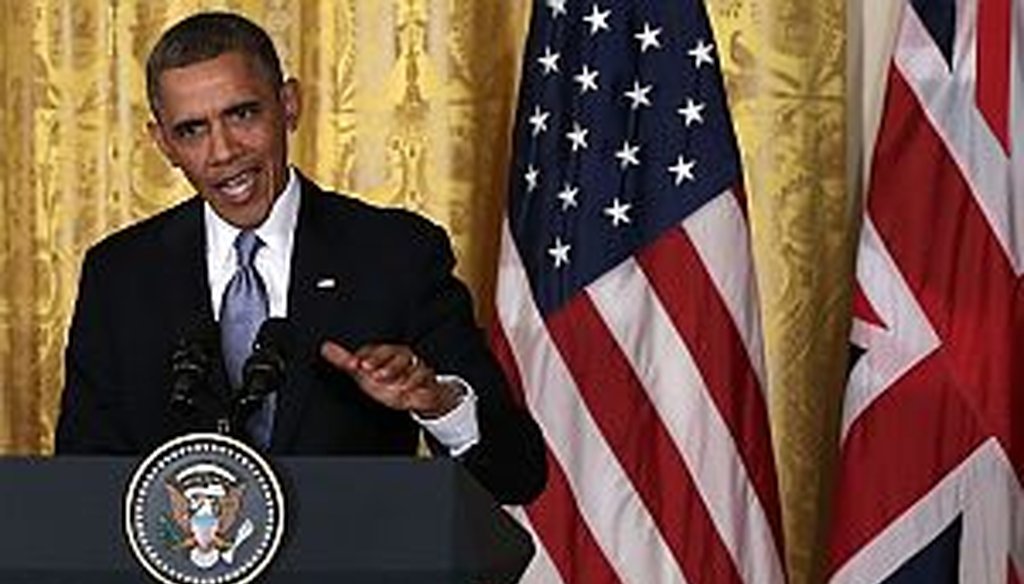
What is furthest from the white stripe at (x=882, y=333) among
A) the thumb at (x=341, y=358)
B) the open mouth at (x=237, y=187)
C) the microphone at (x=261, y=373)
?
the microphone at (x=261, y=373)

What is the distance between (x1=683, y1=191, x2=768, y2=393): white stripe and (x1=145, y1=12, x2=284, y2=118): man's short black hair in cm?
156

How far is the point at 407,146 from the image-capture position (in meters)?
4.10

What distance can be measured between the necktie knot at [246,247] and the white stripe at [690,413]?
1433mm

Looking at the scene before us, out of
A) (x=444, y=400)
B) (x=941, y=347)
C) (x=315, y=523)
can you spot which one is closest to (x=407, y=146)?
(x=941, y=347)

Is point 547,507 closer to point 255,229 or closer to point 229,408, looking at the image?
point 255,229

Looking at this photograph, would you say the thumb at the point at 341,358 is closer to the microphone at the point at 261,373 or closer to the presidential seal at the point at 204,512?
the microphone at the point at 261,373

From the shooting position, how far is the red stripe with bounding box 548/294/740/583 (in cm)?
372

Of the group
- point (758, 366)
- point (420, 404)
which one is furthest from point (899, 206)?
point (420, 404)

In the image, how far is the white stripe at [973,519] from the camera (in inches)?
141

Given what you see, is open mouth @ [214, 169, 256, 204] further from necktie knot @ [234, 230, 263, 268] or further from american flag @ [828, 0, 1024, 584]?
american flag @ [828, 0, 1024, 584]

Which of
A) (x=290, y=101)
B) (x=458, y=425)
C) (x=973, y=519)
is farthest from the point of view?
(x=973, y=519)

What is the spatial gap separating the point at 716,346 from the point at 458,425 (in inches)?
63.7

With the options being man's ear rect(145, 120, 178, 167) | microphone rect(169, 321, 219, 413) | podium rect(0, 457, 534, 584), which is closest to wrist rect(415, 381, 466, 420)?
microphone rect(169, 321, 219, 413)

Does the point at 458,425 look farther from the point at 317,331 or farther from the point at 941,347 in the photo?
the point at 941,347
